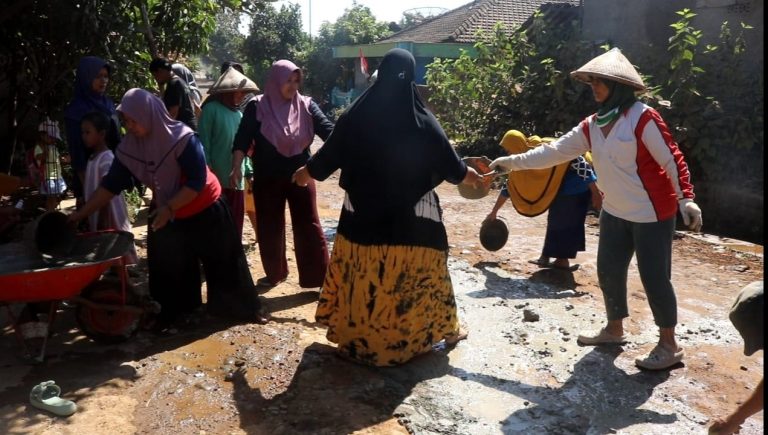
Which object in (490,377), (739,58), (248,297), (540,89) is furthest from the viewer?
(540,89)

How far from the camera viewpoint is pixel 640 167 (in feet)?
12.6

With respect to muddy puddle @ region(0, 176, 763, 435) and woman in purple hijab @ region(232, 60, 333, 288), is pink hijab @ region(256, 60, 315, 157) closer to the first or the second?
woman in purple hijab @ region(232, 60, 333, 288)

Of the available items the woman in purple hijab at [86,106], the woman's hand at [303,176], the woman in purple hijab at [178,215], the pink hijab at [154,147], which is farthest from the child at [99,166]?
the woman's hand at [303,176]

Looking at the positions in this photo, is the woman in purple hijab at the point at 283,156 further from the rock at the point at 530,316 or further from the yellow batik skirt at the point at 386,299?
the rock at the point at 530,316

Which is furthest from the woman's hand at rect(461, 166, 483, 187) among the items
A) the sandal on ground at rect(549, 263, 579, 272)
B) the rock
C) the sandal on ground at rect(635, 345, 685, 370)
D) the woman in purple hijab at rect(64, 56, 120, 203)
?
the woman in purple hijab at rect(64, 56, 120, 203)

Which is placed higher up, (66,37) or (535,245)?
(66,37)

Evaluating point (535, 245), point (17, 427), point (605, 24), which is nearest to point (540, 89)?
point (605, 24)

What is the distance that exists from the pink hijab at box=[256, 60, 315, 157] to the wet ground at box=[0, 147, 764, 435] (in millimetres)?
1249

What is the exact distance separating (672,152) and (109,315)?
353 cm

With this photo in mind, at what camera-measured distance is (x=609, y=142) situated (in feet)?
12.8

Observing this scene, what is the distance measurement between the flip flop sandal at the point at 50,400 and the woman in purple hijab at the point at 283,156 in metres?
2.09

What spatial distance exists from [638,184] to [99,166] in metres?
3.62

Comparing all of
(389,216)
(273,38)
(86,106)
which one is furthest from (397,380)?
(273,38)

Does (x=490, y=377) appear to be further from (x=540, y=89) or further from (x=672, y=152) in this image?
(x=540, y=89)
